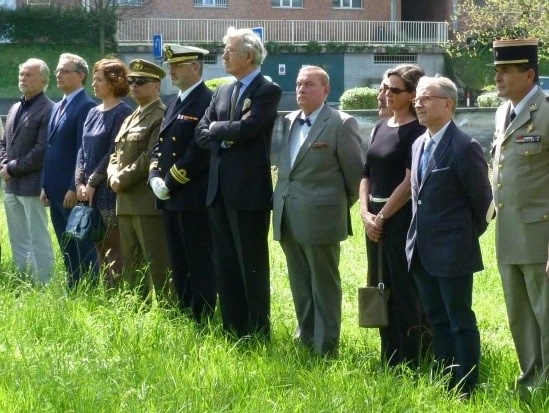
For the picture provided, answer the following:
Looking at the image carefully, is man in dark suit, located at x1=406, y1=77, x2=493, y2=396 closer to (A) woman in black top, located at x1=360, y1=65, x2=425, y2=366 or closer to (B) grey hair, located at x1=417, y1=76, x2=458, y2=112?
(B) grey hair, located at x1=417, y1=76, x2=458, y2=112

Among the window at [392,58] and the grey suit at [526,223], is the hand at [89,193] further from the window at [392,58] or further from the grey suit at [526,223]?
the window at [392,58]

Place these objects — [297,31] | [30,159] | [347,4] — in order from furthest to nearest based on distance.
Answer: [347,4] < [297,31] < [30,159]

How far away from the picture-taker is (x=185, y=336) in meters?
8.25

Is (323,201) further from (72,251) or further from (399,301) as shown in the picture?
(72,251)

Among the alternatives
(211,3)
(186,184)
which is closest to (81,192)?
(186,184)

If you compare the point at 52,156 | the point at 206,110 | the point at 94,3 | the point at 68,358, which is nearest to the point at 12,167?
the point at 52,156

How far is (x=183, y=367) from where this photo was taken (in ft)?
24.0

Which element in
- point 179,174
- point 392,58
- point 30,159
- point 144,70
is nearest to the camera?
point 179,174

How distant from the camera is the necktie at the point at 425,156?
7.14 m

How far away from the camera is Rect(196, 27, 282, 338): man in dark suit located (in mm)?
8391

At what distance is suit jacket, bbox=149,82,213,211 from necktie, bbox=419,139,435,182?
7.31 feet

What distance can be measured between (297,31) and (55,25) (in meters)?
11.7

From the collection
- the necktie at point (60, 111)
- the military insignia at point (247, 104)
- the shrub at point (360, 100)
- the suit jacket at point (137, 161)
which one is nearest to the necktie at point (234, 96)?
the military insignia at point (247, 104)

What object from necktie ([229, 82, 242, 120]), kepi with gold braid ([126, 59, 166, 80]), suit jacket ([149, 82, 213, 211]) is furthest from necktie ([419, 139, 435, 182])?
kepi with gold braid ([126, 59, 166, 80])
